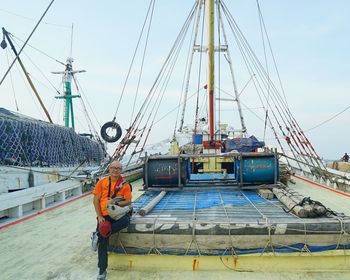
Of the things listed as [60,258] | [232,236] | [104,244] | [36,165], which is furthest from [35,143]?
[232,236]

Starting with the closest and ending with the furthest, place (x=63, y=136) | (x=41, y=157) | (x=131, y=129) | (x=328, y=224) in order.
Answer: (x=328, y=224) → (x=131, y=129) → (x=41, y=157) → (x=63, y=136)

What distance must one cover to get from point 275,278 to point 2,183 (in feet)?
37.5

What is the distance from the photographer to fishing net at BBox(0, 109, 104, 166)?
515 inches

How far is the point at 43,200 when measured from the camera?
7684 millimetres

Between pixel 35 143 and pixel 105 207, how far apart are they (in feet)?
43.0

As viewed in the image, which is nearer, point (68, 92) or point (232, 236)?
point (232, 236)

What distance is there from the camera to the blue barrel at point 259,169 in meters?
7.67

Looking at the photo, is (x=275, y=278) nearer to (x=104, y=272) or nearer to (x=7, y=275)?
(x=104, y=272)

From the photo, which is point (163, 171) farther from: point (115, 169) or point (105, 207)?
point (105, 207)

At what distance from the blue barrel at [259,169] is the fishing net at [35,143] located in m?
10.3

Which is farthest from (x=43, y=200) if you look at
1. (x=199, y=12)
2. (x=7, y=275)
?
(x=199, y=12)

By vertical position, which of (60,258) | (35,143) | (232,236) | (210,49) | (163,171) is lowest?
(60,258)

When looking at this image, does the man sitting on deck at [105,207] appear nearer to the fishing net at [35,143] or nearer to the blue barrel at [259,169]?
the blue barrel at [259,169]

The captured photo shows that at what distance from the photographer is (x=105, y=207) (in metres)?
3.89
